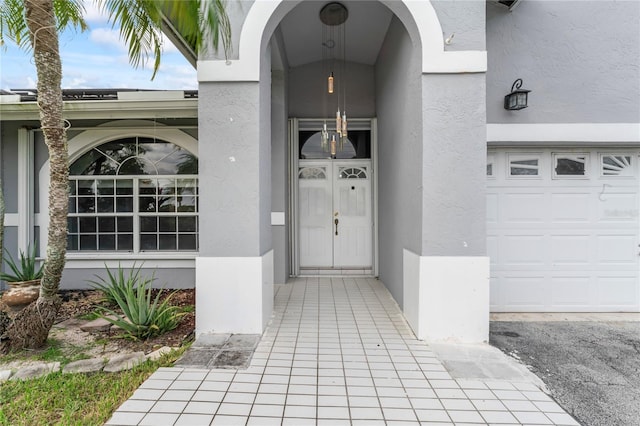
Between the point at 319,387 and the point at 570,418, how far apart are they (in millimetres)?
1800

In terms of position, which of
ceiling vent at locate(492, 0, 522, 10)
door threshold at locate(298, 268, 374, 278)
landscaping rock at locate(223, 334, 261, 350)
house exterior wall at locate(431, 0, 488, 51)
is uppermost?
ceiling vent at locate(492, 0, 522, 10)

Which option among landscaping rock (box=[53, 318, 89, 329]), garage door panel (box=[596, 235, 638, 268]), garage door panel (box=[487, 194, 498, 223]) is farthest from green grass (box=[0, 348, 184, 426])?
garage door panel (box=[596, 235, 638, 268])

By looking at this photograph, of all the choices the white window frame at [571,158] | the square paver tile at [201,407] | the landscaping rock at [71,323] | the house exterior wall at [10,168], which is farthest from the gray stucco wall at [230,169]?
the house exterior wall at [10,168]

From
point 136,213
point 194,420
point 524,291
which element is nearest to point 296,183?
point 136,213

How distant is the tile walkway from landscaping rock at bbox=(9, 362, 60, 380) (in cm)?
114

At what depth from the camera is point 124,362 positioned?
122 inches

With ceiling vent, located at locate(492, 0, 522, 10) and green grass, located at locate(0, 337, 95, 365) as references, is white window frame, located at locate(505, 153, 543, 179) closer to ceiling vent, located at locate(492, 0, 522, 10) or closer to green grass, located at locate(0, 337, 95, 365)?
ceiling vent, located at locate(492, 0, 522, 10)

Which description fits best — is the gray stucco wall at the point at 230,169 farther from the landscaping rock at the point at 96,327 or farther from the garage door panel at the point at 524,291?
the garage door panel at the point at 524,291

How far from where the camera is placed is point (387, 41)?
5.14m

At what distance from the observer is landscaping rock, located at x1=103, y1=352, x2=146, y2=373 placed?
3002 millimetres

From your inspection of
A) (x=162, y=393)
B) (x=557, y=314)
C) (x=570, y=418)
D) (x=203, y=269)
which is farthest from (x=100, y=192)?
(x=557, y=314)

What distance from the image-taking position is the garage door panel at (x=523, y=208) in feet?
15.0

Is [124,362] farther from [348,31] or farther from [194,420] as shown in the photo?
[348,31]

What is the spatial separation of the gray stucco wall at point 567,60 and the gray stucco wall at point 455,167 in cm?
118
